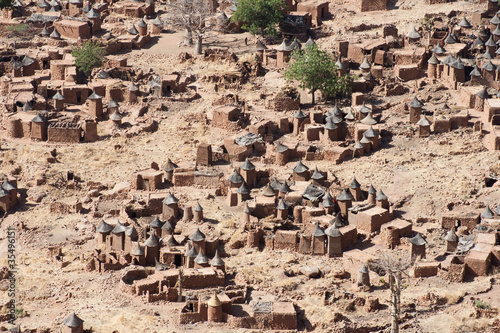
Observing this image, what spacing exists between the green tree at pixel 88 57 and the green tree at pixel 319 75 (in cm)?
1607

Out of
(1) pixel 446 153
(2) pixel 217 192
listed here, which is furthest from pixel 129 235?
(1) pixel 446 153

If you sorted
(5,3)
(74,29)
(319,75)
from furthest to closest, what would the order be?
(5,3)
(74,29)
(319,75)

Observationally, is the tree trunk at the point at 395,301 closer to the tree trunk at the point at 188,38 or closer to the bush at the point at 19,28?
the tree trunk at the point at 188,38

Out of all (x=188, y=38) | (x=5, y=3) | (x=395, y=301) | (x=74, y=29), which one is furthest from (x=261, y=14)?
(x=395, y=301)

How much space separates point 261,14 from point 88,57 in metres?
14.4

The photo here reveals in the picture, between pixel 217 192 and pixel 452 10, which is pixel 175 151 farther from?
pixel 452 10

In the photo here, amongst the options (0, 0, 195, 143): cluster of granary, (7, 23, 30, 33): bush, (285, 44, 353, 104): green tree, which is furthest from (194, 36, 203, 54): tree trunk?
(7, 23, 30, 33): bush

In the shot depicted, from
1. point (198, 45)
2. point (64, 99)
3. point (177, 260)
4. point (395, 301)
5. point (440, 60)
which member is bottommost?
point (177, 260)

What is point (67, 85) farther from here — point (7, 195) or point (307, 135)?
point (307, 135)

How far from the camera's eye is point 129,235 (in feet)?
240

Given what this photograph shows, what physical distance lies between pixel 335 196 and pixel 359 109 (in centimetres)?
1304

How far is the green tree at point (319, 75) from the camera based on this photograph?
300 ft

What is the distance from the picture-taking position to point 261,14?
341 ft

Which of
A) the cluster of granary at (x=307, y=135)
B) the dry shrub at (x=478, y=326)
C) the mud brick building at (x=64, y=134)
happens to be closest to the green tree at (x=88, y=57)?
the mud brick building at (x=64, y=134)
